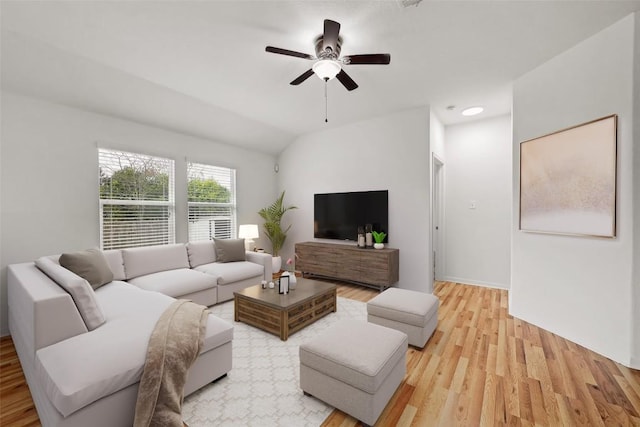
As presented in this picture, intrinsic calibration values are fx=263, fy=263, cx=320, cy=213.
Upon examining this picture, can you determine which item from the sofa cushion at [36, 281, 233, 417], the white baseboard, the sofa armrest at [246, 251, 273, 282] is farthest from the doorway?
the sofa cushion at [36, 281, 233, 417]

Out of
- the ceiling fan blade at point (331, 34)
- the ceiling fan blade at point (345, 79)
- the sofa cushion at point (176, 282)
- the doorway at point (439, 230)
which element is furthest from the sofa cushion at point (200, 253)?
the doorway at point (439, 230)

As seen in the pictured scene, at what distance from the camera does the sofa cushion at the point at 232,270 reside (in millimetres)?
3594

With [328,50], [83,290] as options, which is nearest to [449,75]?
[328,50]

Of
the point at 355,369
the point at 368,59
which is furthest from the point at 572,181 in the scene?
the point at 355,369

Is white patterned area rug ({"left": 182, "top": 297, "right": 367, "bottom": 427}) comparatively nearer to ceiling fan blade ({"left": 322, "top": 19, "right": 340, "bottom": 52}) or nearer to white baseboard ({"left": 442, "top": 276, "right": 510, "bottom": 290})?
ceiling fan blade ({"left": 322, "top": 19, "right": 340, "bottom": 52})

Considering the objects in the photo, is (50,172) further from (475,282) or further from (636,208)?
(475,282)

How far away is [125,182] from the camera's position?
12.4 ft

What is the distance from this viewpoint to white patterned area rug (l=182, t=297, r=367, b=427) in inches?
64.7

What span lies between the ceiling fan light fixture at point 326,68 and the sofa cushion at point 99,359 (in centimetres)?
232

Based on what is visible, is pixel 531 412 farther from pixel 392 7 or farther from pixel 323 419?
pixel 392 7

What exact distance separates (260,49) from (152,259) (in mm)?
2943

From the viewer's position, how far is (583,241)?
8.46 feet

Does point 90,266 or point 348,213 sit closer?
point 90,266

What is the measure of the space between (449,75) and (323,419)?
11.8 ft
